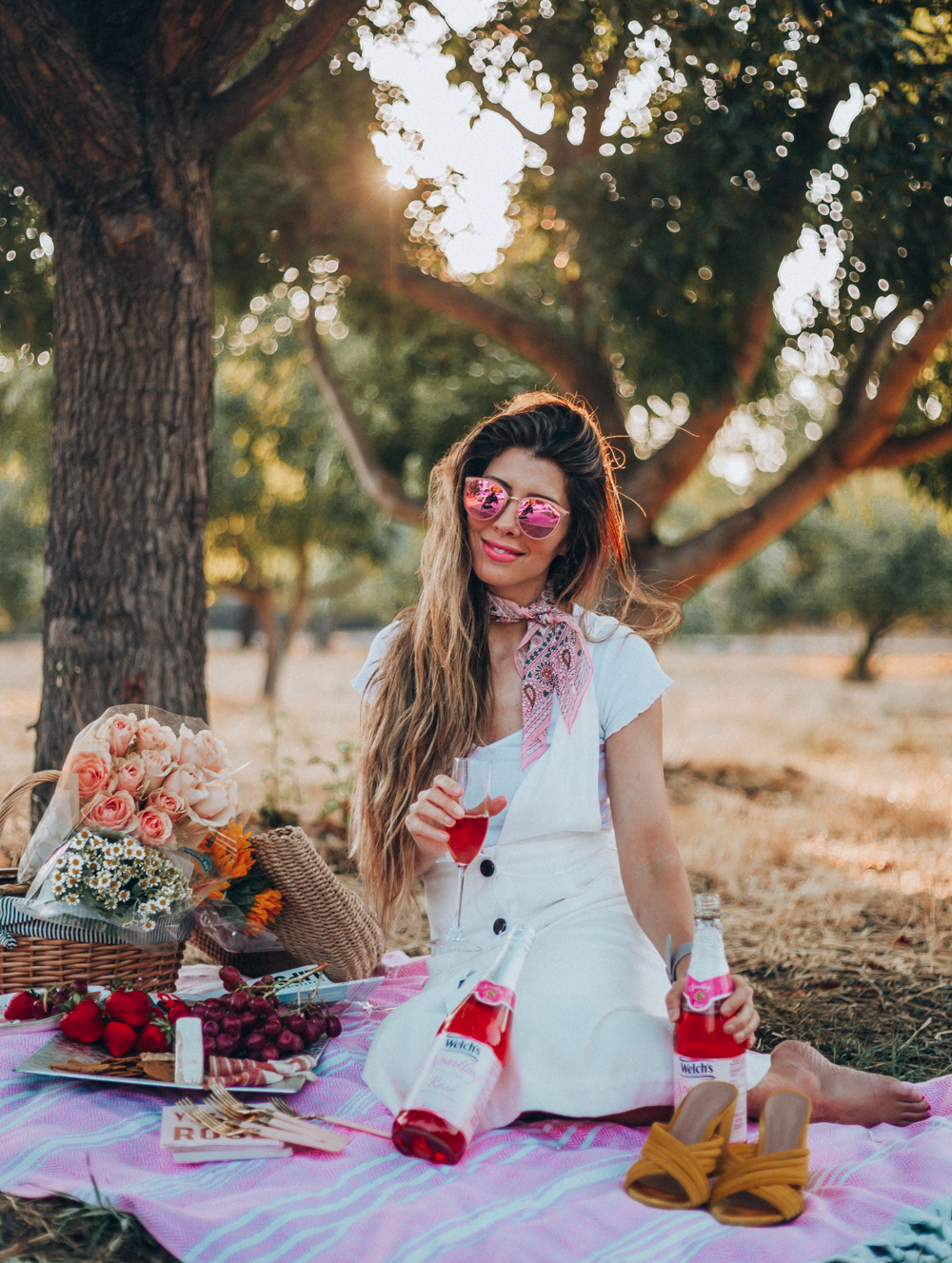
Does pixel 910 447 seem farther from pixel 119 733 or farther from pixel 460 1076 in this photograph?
pixel 460 1076

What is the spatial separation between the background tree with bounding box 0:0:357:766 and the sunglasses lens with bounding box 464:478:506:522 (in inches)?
70.1

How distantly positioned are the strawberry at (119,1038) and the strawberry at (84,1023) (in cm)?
7

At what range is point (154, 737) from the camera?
10.5 feet

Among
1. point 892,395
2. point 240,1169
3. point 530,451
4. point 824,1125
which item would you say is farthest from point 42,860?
point 892,395

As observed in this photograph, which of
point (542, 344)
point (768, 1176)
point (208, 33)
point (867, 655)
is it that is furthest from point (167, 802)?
point (867, 655)

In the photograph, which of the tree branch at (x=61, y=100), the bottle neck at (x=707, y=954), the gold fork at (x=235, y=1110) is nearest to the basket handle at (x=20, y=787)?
the gold fork at (x=235, y=1110)

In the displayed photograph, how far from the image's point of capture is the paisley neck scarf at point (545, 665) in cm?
290

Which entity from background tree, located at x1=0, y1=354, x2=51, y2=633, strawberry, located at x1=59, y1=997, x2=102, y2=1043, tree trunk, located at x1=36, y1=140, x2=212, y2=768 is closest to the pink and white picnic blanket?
strawberry, located at x1=59, y1=997, x2=102, y2=1043

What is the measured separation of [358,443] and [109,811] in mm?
6213

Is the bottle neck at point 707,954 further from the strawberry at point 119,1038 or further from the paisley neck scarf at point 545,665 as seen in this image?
the strawberry at point 119,1038

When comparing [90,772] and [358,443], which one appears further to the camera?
[358,443]

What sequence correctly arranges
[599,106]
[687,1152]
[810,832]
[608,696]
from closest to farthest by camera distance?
[687,1152]
[608,696]
[599,106]
[810,832]

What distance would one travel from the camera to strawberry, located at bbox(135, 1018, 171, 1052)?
274 centimetres

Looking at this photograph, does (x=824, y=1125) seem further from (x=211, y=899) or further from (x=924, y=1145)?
(x=211, y=899)
